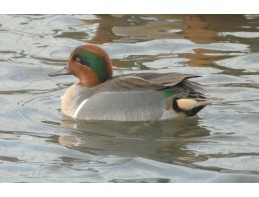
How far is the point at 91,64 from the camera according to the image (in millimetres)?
8867

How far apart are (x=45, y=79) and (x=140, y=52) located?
1.41 m

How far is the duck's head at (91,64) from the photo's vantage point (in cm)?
881

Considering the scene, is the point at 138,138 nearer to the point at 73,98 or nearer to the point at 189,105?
the point at 189,105

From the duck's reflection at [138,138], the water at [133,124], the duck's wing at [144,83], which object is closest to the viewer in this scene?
the water at [133,124]

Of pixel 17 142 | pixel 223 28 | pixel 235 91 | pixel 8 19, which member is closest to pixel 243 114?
pixel 235 91

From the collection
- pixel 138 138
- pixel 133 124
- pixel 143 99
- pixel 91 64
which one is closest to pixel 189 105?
pixel 143 99

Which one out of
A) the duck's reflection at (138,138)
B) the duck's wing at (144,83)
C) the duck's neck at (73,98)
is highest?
the duck's wing at (144,83)

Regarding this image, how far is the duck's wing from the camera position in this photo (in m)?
8.52

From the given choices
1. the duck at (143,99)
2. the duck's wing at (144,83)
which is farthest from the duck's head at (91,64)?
the duck's wing at (144,83)

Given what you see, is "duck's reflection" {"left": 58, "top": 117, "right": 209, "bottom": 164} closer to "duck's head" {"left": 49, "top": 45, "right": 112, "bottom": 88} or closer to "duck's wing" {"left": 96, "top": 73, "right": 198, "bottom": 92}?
"duck's wing" {"left": 96, "top": 73, "right": 198, "bottom": 92}

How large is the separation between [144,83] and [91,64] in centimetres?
62

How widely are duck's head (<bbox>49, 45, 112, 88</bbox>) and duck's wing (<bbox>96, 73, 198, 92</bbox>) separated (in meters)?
0.21

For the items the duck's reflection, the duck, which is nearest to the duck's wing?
the duck

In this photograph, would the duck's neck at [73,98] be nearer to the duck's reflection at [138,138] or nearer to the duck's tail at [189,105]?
the duck's reflection at [138,138]
